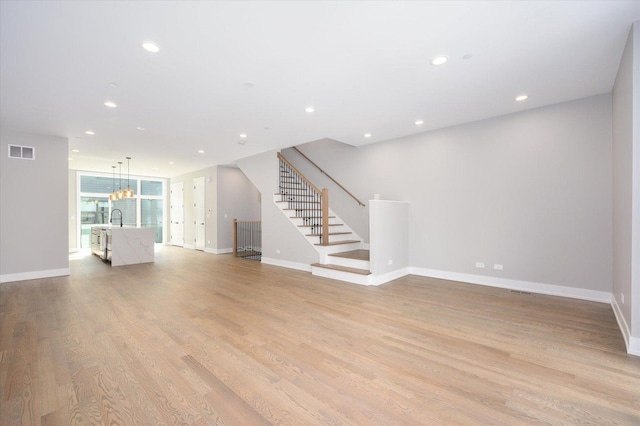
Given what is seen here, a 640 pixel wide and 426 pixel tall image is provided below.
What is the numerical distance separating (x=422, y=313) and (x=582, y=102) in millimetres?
3966

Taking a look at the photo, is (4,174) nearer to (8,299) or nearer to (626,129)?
(8,299)

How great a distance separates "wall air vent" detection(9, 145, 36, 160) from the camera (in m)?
5.39

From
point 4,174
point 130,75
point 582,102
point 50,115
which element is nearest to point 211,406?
point 130,75

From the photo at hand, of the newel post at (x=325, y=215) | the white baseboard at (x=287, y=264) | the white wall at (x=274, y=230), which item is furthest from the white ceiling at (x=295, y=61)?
the white baseboard at (x=287, y=264)

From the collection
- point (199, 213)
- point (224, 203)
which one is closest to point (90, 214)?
point (199, 213)

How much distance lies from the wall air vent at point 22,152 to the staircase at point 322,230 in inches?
196

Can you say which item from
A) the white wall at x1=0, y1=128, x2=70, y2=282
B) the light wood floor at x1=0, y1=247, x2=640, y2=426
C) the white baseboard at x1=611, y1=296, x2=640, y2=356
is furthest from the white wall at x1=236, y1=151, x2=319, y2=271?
the white baseboard at x1=611, y1=296, x2=640, y2=356

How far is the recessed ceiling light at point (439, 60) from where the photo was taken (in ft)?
9.76

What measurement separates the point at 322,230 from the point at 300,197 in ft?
5.60

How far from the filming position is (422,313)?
361cm

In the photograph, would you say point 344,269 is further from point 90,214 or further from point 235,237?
point 90,214

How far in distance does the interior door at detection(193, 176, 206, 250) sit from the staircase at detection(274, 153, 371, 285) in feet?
13.9

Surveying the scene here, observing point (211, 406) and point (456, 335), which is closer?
point (211, 406)

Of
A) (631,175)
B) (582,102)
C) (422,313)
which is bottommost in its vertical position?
(422,313)
